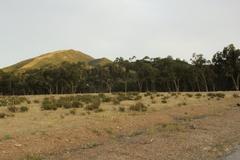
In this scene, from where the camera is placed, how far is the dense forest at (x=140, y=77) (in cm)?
9488

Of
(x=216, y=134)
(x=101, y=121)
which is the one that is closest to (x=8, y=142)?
(x=101, y=121)

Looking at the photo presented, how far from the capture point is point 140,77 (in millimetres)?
110750

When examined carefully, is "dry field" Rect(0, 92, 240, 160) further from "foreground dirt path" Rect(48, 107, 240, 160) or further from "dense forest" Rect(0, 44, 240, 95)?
"dense forest" Rect(0, 44, 240, 95)

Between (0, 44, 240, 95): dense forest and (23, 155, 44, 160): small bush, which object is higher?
(0, 44, 240, 95): dense forest

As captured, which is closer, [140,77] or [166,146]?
[166,146]

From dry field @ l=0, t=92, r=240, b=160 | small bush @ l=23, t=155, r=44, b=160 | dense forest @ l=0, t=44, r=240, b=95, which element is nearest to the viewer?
small bush @ l=23, t=155, r=44, b=160

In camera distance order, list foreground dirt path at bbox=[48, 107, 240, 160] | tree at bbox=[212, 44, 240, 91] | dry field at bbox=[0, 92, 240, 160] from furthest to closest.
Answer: tree at bbox=[212, 44, 240, 91]
dry field at bbox=[0, 92, 240, 160]
foreground dirt path at bbox=[48, 107, 240, 160]

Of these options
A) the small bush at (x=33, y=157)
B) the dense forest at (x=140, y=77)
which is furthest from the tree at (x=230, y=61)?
the small bush at (x=33, y=157)

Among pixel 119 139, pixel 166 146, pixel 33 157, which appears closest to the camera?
pixel 33 157

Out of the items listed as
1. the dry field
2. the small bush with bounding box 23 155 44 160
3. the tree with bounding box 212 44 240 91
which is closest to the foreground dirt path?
the dry field

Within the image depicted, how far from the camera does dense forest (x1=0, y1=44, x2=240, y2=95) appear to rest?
9488 cm

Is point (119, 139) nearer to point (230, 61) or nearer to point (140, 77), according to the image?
point (230, 61)

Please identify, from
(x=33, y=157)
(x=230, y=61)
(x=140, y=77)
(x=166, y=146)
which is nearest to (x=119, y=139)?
(x=166, y=146)

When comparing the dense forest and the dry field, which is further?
the dense forest
